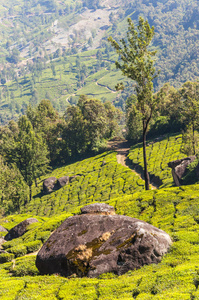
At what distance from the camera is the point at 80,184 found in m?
74.3

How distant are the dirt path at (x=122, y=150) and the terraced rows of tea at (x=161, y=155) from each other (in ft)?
7.03

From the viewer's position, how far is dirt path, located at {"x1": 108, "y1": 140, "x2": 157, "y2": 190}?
78031 mm

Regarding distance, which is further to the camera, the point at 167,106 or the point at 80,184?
the point at 167,106

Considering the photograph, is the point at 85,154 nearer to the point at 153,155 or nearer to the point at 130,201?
the point at 153,155

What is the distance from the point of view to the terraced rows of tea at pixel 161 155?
5780cm

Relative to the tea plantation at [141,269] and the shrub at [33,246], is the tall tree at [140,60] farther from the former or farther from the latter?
the shrub at [33,246]

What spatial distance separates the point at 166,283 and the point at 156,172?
4702cm

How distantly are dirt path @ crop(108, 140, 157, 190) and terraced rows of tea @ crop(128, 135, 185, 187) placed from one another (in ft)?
7.03

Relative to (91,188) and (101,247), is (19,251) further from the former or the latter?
(91,188)

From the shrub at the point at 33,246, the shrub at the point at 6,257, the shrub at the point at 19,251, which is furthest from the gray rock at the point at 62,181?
the shrub at the point at 6,257

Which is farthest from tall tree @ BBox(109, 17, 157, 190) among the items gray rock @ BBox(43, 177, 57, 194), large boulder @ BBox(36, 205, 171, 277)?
gray rock @ BBox(43, 177, 57, 194)

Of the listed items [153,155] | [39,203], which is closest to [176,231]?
[153,155]

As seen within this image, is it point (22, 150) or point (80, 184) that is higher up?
point (22, 150)

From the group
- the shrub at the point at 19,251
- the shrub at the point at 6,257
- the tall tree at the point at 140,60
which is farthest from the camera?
the tall tree at the point at 140,60
